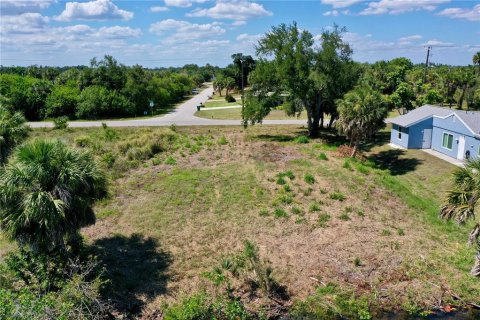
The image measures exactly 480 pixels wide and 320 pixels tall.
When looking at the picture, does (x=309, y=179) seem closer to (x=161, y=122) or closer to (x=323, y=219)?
(x=323, y=219)

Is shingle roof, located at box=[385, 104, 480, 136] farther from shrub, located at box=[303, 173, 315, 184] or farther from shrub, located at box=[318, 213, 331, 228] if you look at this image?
shrub, located at box=[318, 213, 331, 228]

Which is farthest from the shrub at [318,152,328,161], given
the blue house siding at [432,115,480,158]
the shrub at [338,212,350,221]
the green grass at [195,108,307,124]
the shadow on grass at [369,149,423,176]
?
the green grass at [195,108,307,124]

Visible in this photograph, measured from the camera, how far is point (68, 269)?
11758mm

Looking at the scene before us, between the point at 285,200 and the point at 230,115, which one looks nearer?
the point at 285,200

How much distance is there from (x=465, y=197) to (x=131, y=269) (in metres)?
11.5

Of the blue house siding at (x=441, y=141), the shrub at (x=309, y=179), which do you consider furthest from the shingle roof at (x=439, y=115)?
the shrub at (x=309, y=179)

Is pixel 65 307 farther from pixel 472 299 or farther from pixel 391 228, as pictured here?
pixel 391 228

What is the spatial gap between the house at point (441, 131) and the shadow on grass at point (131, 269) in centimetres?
2168

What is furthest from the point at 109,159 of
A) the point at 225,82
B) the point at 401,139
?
the point at 225,82

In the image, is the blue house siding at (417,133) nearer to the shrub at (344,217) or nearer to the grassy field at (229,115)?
the shrub at (344,217)

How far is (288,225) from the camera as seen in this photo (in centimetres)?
1758

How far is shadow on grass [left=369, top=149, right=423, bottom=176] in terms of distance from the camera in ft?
85.9

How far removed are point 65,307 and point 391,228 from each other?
13.7m

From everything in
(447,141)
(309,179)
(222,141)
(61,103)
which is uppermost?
(61,103)
